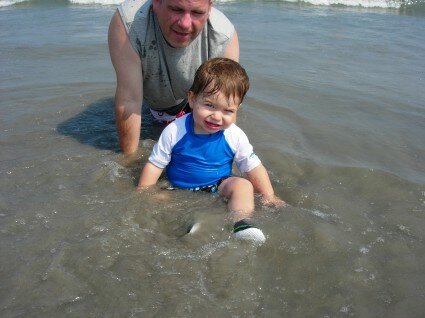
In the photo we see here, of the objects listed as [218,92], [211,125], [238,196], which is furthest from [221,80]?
[238,196]

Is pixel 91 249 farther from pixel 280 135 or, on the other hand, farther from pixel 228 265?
pixel 280 135

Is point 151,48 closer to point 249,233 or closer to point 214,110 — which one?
point 214,110

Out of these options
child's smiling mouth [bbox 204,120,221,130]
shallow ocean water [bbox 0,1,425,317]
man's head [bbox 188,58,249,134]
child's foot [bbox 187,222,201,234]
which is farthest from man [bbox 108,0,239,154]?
child's foot [bbox 187,222,201,234]

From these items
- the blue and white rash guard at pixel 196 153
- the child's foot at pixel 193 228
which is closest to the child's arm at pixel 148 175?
the blue and white rash guard at pixel 196 153

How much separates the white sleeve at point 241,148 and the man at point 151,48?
2.89 ft

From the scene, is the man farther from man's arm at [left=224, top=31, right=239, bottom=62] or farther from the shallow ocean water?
the shallow ocean water

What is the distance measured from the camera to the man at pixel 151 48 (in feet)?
12.1

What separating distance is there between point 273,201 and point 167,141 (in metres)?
0.88

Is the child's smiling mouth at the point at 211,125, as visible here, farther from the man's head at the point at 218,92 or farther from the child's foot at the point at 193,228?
the child's foot at the point at 193,228

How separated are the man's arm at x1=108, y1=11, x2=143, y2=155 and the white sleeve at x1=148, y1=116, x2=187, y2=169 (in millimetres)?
610

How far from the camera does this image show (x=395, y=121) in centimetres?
475

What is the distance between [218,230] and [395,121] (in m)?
2.77

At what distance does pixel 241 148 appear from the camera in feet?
11.1

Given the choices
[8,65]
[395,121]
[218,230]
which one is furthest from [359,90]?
[8,65]
